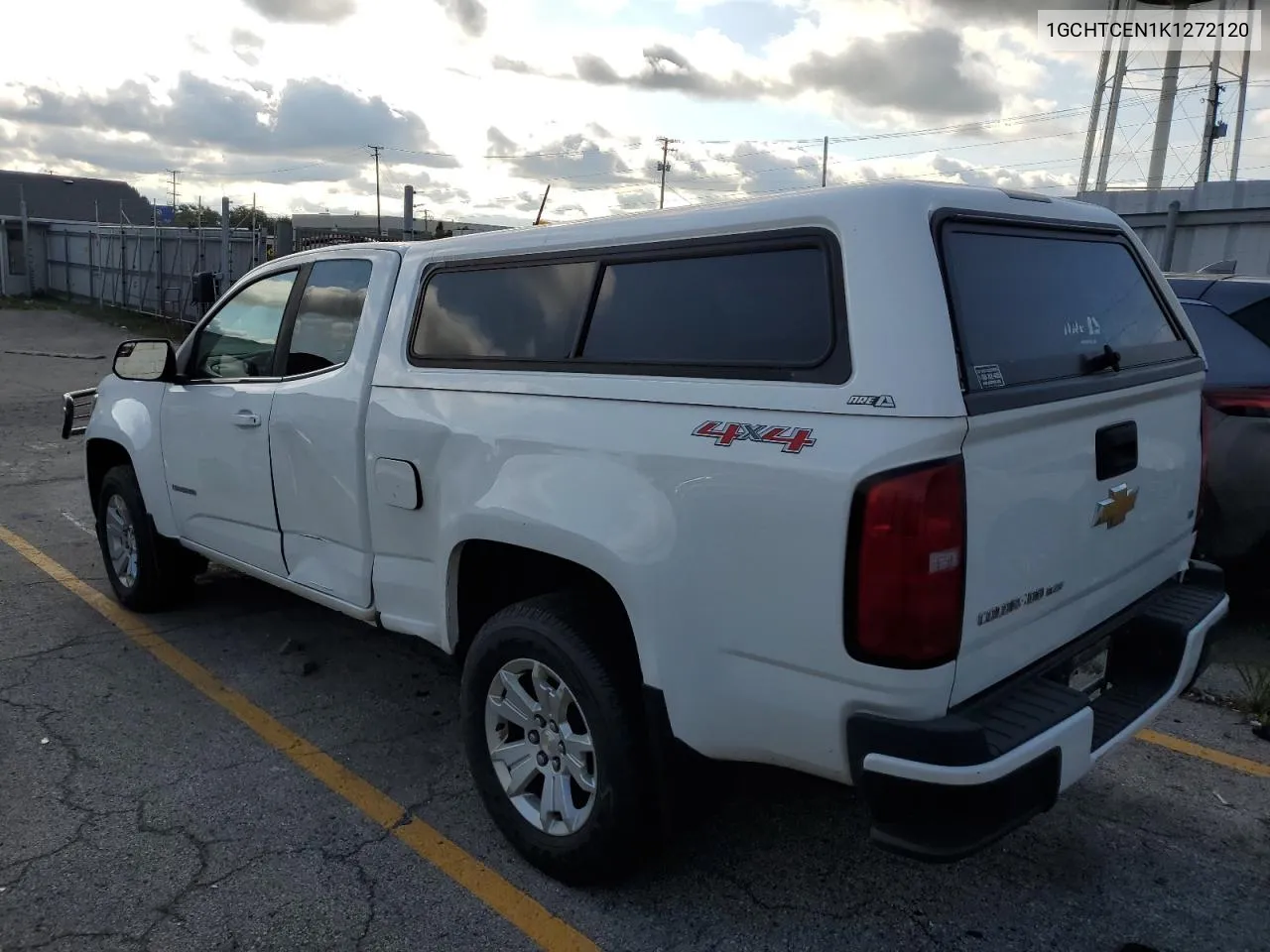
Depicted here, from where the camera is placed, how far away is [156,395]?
503 centimetres

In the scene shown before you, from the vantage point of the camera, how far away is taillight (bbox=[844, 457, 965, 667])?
88.0 inches

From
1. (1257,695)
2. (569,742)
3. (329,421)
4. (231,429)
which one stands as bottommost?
(1257,695)

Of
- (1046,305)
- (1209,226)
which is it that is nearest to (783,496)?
(1046,305)

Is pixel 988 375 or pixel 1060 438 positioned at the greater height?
pixel 988 375

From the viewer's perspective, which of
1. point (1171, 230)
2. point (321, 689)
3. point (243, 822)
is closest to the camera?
point (243, 822)

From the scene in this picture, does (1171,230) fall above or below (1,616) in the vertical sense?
above

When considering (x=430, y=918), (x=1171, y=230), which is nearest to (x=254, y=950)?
(x=430, y=918)

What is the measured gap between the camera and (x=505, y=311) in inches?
133

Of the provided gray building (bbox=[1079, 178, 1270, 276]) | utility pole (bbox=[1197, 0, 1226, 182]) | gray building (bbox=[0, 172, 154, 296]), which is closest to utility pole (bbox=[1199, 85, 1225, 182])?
utility pole (bbox=[1197, 0, 1226, 182])

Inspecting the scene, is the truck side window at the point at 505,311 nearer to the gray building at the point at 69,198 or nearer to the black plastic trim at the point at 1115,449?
the black plastic trim at the point at 1115,449

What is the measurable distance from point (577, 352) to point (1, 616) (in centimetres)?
411

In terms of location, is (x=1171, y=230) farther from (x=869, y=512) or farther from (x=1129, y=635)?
(x=869, y=512)

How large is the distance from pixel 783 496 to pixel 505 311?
4.61ft

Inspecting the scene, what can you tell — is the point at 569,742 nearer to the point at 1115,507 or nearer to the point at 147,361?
the point at 1115,507
